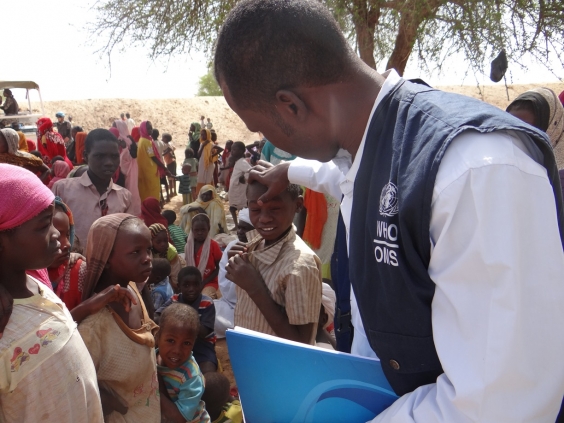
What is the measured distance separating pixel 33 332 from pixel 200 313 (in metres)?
2.24

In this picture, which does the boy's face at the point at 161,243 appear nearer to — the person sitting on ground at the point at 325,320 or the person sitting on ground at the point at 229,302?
the person sitting on ground at the point at 229,302

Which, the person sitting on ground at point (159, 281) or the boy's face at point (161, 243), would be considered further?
the boy's face at point (161, 243)

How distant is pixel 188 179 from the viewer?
34.3 feet

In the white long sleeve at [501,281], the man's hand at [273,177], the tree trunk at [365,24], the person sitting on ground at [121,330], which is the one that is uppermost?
the tree trunk at [365,24]

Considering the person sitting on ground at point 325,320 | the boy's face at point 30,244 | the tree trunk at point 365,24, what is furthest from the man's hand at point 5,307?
the tree trunk at point 365,24

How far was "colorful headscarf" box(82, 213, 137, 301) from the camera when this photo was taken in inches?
87.8

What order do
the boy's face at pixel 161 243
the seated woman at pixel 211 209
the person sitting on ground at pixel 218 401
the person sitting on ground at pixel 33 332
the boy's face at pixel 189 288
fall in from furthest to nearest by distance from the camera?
the seated woman at pixel 211 209
the boy's face at pixel 161 243
the boy's face at pixel 189 288
the person sitting on ground at pixel 218 401
the person sitting on ground at pixel 33 332

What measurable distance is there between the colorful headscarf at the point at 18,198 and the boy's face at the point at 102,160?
2.56 m

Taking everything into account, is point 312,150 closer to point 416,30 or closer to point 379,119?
point 379,119

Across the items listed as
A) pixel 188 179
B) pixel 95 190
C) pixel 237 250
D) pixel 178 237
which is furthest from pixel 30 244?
pixel 188 179

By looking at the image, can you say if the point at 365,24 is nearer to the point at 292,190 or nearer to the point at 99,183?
the point at 99,183

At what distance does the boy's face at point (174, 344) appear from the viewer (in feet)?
8.69

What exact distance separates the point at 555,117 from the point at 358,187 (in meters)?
2.75

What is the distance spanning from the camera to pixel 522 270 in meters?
Answer: 0.76
